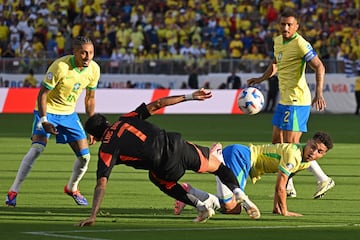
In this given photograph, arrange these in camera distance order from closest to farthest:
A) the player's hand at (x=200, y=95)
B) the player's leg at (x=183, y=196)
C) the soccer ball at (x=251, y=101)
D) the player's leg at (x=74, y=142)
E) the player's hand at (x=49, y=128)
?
1. the player's hand at (x=200, y=95)
2. the player's leg at (x=183, y=196)
3. the player's hand at (x=49, y=128)
4. the player's leg at (x=74, y=142)
5. the soccer ball at (x=251, y=101)

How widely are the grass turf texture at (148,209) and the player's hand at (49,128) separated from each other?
0.93 meters

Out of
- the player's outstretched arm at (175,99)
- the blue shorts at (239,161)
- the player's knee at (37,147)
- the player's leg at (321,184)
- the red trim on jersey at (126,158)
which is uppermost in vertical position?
the player's outstretched arm at (175,99)

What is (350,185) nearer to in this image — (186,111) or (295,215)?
(295,215)

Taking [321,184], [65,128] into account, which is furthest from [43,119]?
[321,184]

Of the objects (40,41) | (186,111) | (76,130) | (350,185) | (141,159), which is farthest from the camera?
(40,41)

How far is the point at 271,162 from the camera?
13.0 metres

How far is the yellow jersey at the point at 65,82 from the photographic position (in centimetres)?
1378

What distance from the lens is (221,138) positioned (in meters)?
26.1

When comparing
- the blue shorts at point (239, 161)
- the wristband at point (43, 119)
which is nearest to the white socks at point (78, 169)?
the wristband at point (43, 119)

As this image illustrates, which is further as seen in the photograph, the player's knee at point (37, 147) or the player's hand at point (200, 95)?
the player's knee at point (37, 147)

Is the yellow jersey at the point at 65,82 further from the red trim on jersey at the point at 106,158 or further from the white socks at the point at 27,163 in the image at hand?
the red trim on jersey at the point at 106,158

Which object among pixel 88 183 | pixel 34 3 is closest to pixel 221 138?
pixel 88 183

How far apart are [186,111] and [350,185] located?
21940 millimetres

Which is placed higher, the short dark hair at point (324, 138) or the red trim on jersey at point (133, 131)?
the red trim on jersey at point (133, 131)
